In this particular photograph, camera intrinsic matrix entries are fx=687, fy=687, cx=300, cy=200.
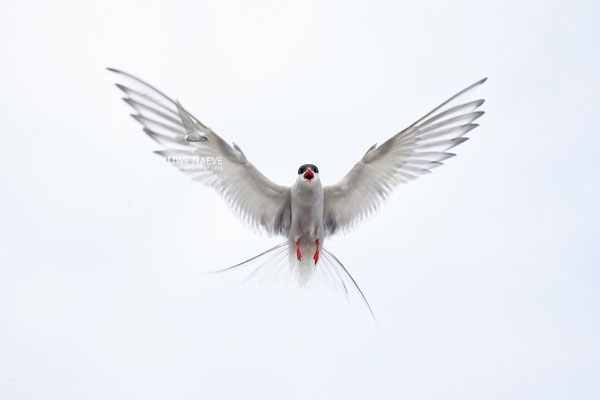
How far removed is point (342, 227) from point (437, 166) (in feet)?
5.20

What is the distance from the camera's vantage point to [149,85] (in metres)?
7.83

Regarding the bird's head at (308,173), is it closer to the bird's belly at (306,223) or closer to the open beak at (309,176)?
the open beak at (309,176)

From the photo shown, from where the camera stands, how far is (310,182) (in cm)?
883

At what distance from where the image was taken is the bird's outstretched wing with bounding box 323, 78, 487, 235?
8969 mm

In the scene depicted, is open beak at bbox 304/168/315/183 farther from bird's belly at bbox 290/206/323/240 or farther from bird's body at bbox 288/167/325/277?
bird's belly at bbox 290/206/323/240

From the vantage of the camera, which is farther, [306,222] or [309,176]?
[306,222]

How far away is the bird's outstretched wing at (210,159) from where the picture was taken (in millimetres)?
8047

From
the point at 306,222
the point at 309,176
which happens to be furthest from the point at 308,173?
the point at 306,222

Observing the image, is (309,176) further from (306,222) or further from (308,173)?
(306,222)

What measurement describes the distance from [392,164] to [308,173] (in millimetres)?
1280

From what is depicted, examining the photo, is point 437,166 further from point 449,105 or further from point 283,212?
point 283,212

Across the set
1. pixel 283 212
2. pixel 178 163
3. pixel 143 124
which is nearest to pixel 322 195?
pixel 283 212

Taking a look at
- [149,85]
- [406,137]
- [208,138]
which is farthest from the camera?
[406,137]

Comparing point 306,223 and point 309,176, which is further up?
point 309,176
